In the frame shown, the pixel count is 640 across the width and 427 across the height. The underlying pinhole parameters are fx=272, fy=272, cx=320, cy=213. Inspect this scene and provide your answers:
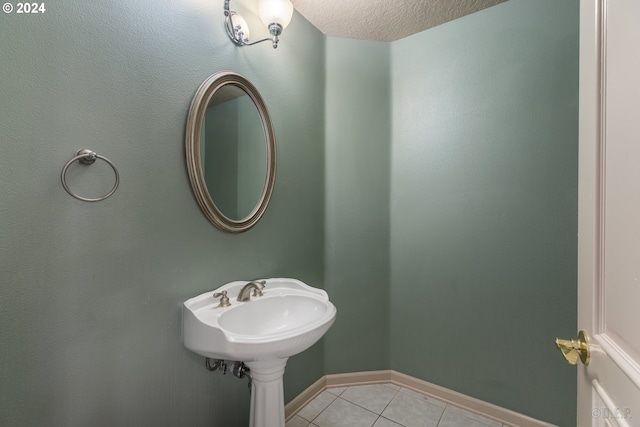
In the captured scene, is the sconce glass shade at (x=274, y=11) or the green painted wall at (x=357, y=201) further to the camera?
the green painted wall at (x=357, y=201)

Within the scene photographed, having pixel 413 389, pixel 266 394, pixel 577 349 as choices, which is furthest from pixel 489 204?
pixel 266 394

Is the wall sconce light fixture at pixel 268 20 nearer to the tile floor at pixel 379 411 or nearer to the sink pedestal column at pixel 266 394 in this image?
the sink pedestal column at pixel 266 394

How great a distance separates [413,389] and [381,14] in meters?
2.45

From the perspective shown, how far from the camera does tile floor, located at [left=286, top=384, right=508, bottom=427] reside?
5.19 feet

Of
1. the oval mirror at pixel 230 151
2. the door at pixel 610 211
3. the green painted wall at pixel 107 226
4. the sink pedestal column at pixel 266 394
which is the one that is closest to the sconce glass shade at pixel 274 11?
the green painted wall at pixel 107 226

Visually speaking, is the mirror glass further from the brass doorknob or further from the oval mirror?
the brass doorknob

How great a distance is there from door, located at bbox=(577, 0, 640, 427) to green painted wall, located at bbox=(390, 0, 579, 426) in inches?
41.1

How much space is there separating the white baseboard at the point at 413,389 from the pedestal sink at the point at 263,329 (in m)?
0.56

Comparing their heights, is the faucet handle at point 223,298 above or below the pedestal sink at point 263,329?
above

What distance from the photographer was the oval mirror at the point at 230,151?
1144 millimetres

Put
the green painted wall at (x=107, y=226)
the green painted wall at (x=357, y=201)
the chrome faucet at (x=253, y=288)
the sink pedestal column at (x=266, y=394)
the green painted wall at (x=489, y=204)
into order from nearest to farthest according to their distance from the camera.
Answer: the green painted wall at (x=107, y=226)
the sink pedestal column at (x=266, y=394)
the chrome faucet at (x=253, y=288)
the green painted wall at (x=489, y=204)
the green painted wall at (x=357, y=201)

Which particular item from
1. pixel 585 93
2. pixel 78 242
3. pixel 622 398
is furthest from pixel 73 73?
pixel 622 398

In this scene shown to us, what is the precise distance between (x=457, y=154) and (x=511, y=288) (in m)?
0.86

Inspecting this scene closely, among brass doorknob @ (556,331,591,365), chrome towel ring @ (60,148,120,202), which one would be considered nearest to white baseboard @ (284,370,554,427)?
brass doorknob @ (556,331,591,365)
